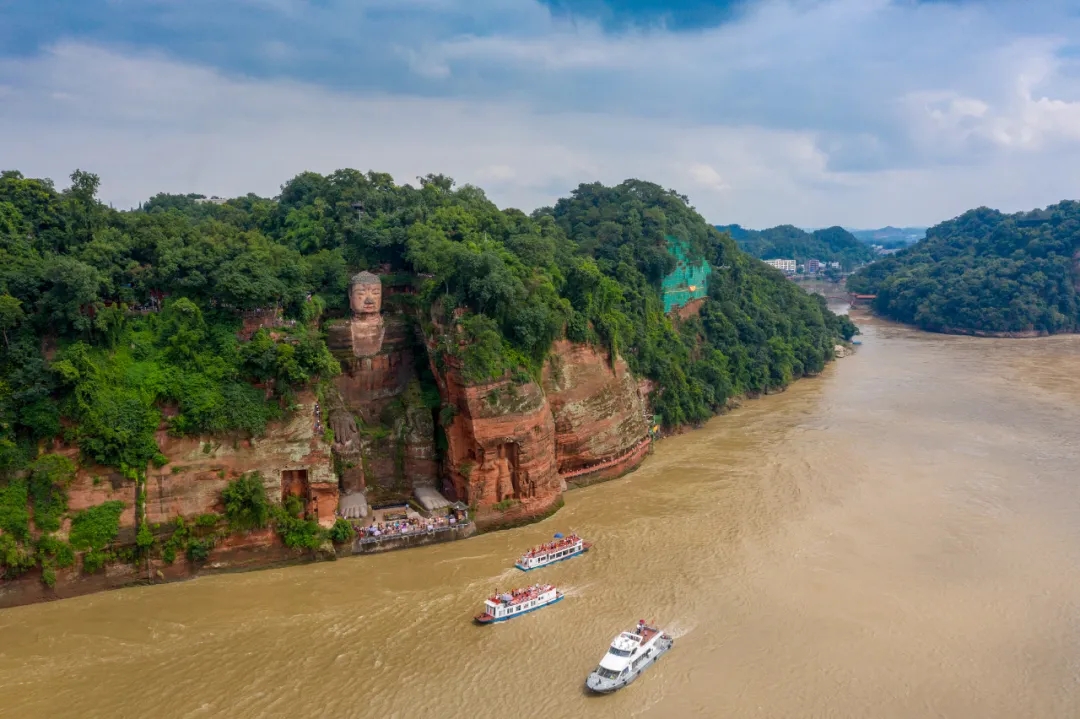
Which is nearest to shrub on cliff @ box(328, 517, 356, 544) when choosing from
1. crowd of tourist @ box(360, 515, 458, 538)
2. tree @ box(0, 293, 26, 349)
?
crowd of tourist @ box(360, 515, 458, 538)

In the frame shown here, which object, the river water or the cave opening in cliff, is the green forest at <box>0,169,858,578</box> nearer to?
the cave opening in cliff

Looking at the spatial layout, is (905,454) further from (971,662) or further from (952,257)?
(952,257)

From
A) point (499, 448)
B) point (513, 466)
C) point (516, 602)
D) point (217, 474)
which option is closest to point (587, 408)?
point (513, 466)

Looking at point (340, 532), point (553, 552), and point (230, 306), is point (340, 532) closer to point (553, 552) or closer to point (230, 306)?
point (553, 552)

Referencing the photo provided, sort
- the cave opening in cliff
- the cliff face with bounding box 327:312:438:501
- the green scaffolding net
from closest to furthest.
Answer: the cave opening in cliff, the cliff face with bounding box 327:312:438:501, the green scaffolding net

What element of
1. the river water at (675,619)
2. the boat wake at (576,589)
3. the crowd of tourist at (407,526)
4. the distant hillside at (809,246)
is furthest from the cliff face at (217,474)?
the distant hillside at (809,246)

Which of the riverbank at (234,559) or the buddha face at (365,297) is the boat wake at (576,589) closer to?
the riverbank at (234,559)

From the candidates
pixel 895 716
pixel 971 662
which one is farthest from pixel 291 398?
pixel 971 662
